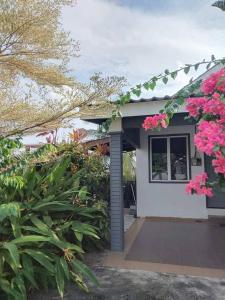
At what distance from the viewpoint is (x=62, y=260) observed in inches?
161

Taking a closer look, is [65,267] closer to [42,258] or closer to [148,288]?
[42,258]

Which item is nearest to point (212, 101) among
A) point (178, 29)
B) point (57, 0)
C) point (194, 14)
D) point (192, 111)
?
point (192, 111)

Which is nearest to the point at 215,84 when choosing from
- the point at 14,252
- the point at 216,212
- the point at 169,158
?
the point at 14,252

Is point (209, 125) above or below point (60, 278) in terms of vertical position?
above

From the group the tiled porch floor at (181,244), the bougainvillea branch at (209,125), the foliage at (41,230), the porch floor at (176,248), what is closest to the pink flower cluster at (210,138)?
the bougainvillea branch at (209,125)

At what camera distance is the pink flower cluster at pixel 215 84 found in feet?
8.86

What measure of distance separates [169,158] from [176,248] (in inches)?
146

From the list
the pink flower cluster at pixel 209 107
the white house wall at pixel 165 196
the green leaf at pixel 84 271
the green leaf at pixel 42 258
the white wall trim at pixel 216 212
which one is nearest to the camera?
the pink flower cluster at pixel 209 107

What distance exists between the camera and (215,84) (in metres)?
2.77

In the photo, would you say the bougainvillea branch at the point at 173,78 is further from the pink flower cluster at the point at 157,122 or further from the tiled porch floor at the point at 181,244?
the tiled porch floor at the point at 181,244

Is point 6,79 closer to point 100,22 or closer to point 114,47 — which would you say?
point 100,22

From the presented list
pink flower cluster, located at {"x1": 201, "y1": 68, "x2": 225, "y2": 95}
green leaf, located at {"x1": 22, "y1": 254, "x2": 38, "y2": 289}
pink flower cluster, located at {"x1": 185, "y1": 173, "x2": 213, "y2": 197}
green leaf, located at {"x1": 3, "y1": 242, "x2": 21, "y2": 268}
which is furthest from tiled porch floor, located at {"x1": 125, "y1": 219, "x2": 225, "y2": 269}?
pink flower cluster, located at {"x1": 201, "y1": 68, "x2": 225, "y2": 95}

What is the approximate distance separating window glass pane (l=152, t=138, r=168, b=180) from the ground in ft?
16.2

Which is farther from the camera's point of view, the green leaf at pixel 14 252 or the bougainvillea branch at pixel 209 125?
the green leaf at pixel 14 252
